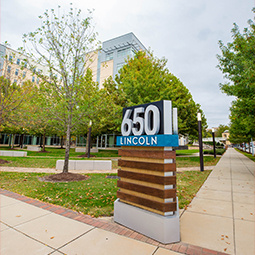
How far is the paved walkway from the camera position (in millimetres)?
2682

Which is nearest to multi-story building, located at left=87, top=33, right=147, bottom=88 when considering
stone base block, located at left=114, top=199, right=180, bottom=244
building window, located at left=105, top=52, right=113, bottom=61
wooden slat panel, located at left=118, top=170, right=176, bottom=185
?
building window, located at left=105, top=52, right=113, bottom=61

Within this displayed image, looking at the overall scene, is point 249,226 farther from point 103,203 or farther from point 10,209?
point 10,209

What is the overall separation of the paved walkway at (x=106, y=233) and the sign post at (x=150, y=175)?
0.77 feet

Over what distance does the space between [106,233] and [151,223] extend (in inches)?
35.3

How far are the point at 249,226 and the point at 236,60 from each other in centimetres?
980

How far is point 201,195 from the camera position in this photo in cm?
565

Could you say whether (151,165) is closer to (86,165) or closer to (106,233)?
(106,233)

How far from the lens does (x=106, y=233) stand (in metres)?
3.14

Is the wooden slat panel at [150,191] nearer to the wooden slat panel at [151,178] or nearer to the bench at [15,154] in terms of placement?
the wooden slat panel at [151,178]

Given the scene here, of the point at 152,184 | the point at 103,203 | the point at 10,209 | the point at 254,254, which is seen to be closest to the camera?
the point at 254,254

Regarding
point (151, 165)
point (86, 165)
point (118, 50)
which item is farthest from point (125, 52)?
point (151, 165)

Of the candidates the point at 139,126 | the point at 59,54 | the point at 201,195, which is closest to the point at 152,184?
the point at 139,126

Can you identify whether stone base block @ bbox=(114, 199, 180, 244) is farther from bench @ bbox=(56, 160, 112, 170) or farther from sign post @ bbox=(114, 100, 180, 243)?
bench @ bbox=(56, 160, 112, 170)

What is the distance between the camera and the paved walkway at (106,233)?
8.80 feet
